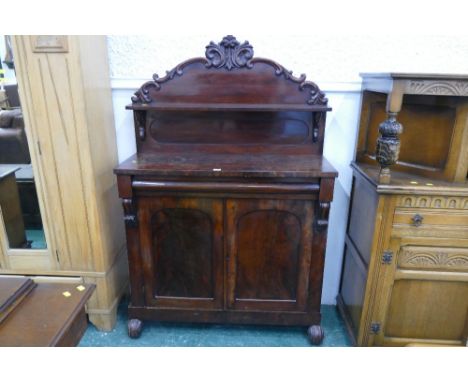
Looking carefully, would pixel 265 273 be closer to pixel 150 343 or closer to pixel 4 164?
pixel 150 343

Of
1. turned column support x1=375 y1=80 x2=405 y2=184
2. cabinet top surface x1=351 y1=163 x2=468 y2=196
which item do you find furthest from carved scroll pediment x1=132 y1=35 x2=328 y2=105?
cabinet top surface x1=351 y1=163 x2=468 y2=196

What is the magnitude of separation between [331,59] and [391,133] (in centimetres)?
62

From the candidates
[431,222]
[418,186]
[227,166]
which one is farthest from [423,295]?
[227,166]

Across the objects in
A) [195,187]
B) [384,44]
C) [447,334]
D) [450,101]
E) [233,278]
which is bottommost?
[447,334]

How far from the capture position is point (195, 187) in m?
1.48

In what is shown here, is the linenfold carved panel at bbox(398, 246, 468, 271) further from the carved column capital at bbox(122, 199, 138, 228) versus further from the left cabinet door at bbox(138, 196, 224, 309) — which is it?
the carved column capital at bbox(122, 199, 138, 228)

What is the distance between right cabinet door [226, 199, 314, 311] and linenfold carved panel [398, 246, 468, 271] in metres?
0.42

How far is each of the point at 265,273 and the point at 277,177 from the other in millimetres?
510

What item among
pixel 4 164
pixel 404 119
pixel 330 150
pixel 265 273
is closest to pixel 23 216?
pixel 4 164

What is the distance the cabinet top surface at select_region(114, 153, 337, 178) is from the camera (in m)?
1.43

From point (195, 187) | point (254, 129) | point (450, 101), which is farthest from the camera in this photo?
point (254, 129)

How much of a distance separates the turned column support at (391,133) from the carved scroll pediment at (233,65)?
1.28 ft

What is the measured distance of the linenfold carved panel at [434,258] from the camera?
56.3 inches

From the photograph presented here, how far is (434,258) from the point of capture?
145cm
